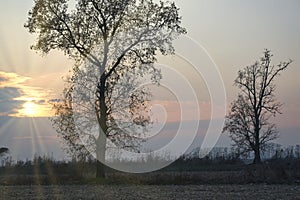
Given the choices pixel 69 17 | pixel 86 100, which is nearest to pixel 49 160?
pixel 86 100

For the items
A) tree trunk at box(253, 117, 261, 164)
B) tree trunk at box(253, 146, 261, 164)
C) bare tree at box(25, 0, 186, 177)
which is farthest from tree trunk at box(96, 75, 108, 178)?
tree trunk at box(253, 117, 261, 164)

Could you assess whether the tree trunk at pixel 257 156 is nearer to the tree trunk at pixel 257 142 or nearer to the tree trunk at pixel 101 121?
the tree trunk at pixel 257 142

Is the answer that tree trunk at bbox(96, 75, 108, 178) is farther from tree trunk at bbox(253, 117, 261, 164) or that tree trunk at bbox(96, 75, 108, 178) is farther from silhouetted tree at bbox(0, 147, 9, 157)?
tree trunk at bbox(253, 117, 261, 164)

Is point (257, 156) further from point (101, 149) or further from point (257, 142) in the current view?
point (101, 149)

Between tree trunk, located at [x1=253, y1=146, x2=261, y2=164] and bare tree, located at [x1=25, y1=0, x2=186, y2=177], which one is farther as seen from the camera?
tree trunk, located at [x1=253, y1=146, x2=261, y2=164]

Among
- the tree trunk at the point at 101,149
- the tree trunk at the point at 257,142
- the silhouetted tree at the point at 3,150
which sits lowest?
the tree trunk at the point at 101,149

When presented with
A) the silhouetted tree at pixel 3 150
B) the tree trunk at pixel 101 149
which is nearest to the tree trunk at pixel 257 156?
the silhouetted tree at pixel 3 150

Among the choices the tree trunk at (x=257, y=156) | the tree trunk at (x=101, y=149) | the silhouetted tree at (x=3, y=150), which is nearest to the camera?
the tree trunk at (x=101, y=149)

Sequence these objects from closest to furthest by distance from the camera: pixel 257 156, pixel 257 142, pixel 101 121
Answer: pixel 101 121 < pixel 257 156 < pixel 257 142

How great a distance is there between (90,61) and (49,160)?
552 inches

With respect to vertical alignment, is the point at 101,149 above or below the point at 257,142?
below

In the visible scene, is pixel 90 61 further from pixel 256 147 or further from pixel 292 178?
pixel 256 147

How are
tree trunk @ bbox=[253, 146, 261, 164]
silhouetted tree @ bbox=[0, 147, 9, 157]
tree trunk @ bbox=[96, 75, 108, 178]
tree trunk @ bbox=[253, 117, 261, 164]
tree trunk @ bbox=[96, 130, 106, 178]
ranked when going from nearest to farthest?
tree trunk @ bbox=[96, 75, 108, 178], tree trunk @ bbox=[96, 130, 106, 178], silhouetted tree @ bbox=[0, 147, 9, 157], tree trunk @ bbox=[253, 146, 261, 164], tree trunk @ bbox=[253, 117, 261, 164]

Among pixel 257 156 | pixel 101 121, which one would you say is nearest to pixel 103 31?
pixel 101 121
